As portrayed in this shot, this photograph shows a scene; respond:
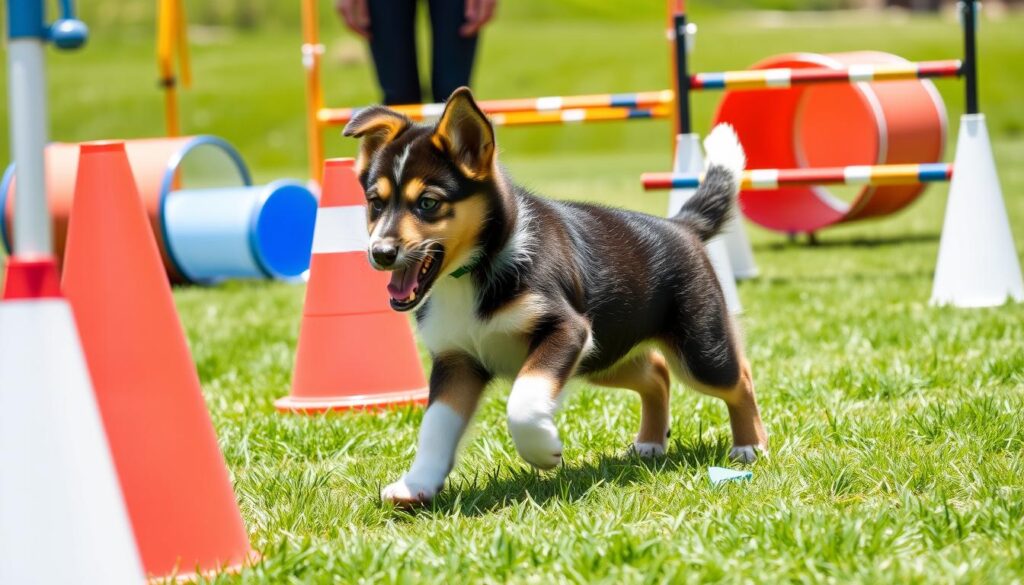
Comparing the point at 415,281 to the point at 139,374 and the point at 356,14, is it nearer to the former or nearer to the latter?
the point at 139,374

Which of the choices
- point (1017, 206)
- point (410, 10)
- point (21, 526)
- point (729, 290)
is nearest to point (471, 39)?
point (410, 10)

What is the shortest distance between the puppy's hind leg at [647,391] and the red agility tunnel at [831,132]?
17.8ft

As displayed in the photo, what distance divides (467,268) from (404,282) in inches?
7.5

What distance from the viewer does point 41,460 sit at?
2.08 m

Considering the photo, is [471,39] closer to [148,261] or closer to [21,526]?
[148,261]

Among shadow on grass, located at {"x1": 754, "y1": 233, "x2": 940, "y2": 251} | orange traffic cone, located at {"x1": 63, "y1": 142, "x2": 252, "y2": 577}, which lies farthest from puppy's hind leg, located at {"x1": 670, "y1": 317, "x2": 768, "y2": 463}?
shadow on grass, located at {"x1": 754, "y1": 233, "x2": 940, "y2": 251}

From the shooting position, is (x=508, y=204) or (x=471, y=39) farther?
(x=471, y=39)

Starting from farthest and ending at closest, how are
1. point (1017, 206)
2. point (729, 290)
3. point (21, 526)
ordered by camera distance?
point (1017, 206) < point (729, 290) < point (21, 526)

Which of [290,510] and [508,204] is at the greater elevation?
[508,204]

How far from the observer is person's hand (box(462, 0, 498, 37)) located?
253 inches

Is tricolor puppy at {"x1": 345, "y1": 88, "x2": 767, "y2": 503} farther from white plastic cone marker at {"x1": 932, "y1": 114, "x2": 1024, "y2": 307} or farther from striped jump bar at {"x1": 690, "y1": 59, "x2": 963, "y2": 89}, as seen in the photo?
striped jump bar at {"x1": 690, "y1": 59, "x2": 963, "y2": 89}

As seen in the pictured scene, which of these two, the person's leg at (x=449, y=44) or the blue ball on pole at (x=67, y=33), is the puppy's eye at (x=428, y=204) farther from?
the person's leg at (x=449, y=44)

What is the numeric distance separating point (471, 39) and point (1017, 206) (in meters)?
7.34

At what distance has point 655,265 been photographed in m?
3.52
